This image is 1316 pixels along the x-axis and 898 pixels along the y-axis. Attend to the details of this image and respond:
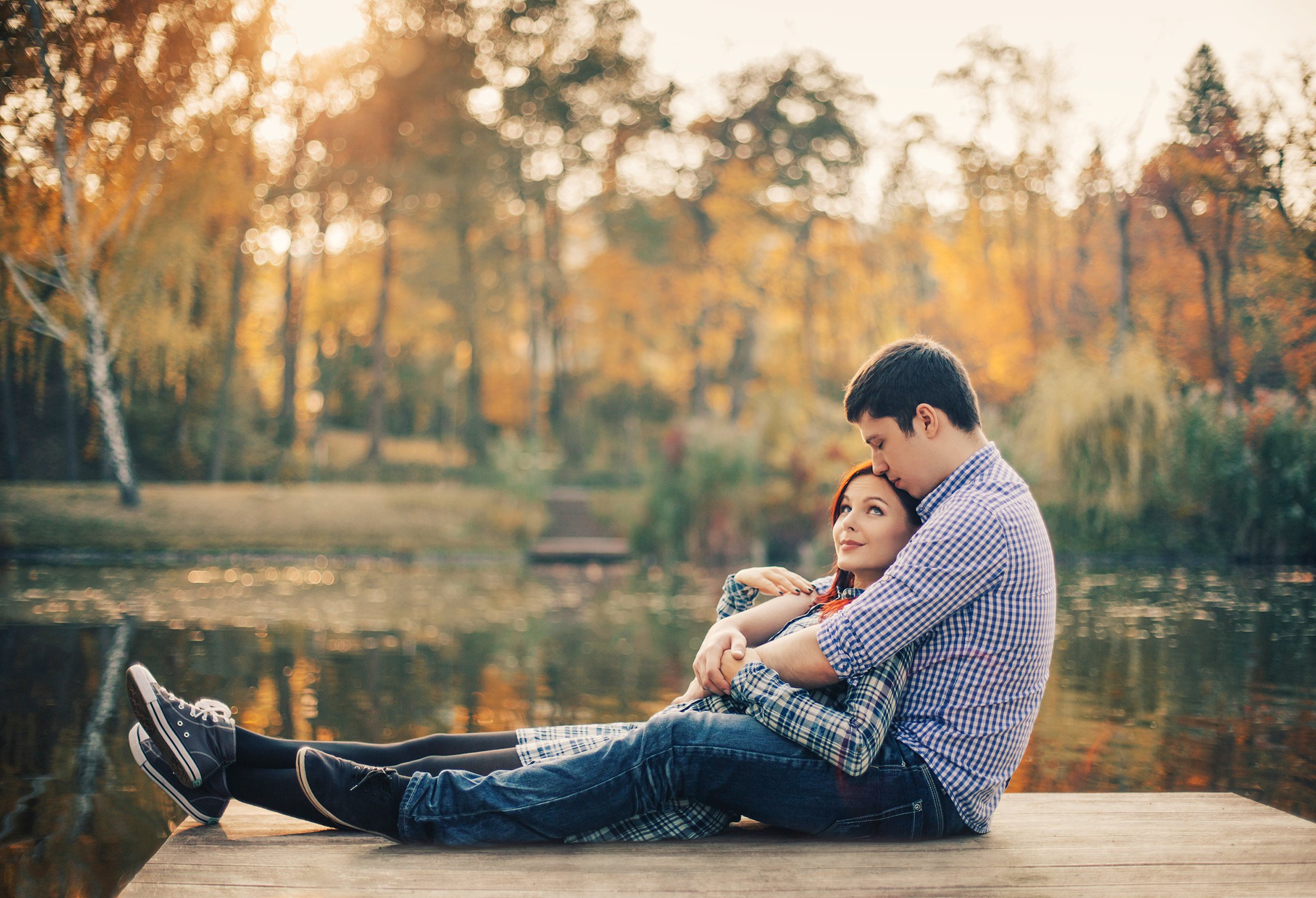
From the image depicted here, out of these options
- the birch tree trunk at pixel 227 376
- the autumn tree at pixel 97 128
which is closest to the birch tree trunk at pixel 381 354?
the birch tree trunk at pixel 227 376

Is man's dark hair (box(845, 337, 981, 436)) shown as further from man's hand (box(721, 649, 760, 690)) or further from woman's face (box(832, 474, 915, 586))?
man's hand (box(721, 649, 760, 690))

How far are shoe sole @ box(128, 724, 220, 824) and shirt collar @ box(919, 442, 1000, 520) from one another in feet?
4.05

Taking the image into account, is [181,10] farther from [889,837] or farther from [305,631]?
[889,837]

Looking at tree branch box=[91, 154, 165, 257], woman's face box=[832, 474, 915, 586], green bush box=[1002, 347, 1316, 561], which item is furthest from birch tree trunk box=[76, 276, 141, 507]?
woman's face box=[832, 474, 915, 586]

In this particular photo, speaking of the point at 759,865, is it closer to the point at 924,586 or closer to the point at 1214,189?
the point at 924,586

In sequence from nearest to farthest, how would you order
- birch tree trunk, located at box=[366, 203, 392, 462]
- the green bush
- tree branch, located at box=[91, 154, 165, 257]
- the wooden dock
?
the wooden dock → the green bush → tree branch, located at box=[91, 154, 165, 257] → birch tree trunk, located at box=[366, 203, 392, 462]

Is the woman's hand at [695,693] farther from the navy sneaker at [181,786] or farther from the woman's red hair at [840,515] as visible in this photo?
the navy sneaker at [181,786]

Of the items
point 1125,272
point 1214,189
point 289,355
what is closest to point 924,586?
point 1214,189

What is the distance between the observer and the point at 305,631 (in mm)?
5168

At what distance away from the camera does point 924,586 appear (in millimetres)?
1330

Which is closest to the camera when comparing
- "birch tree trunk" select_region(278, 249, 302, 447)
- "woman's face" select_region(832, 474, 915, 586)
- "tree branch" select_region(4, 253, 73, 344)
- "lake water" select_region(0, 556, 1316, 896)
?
Result: "woman's face" select_region(832, 474, 915, 586)

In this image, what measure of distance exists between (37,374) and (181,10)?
11.1 feet

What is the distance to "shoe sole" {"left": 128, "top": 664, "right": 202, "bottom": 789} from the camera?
1445 mm

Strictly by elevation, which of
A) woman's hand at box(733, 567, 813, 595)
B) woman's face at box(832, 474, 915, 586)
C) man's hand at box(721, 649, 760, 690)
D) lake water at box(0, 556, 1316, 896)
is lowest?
lake water at box(0, 556, 1316, 896)
